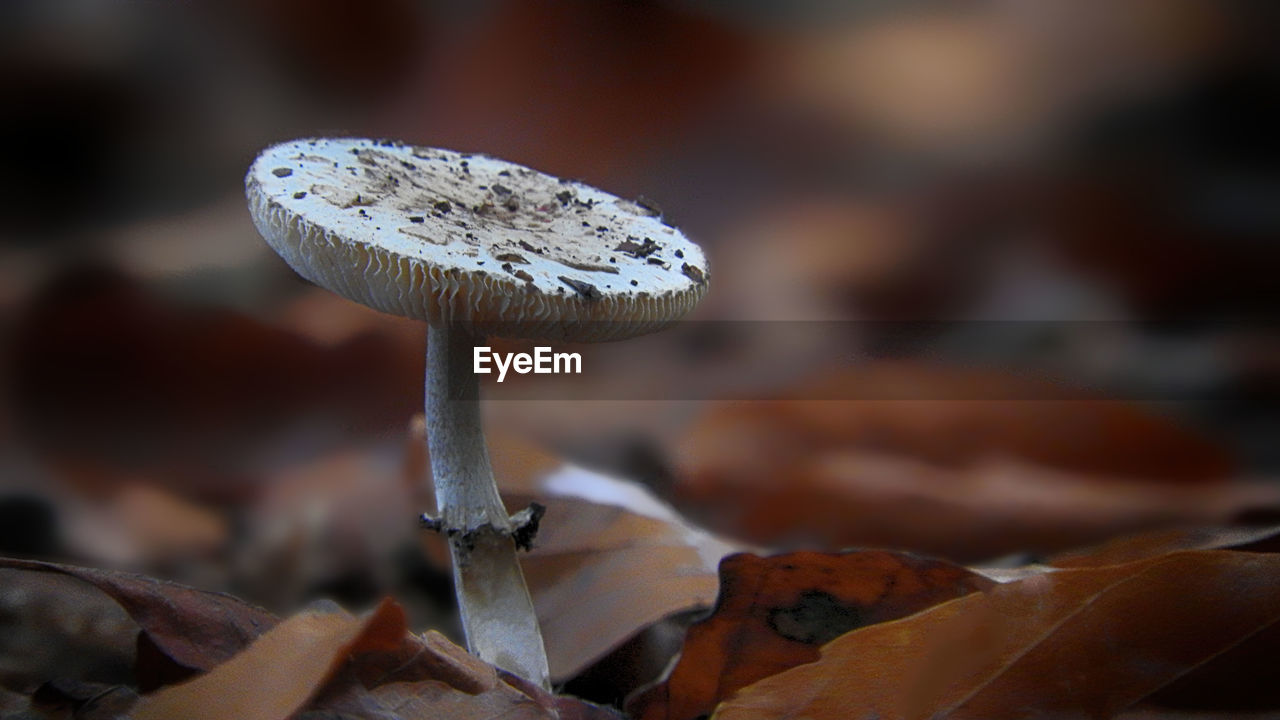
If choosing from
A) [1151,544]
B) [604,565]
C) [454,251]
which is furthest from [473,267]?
[1151,544]

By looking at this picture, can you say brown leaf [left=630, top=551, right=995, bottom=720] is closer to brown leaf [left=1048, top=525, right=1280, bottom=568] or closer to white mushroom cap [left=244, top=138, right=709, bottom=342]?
white mushroom cap [left=244, top=138, right=709, bottom=342]

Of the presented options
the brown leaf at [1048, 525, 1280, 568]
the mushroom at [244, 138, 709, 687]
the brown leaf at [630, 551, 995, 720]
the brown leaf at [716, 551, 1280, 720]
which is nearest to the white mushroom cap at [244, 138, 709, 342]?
the mushroom at [244, 138, 709, 687]

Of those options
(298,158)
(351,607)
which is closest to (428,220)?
(298,158)

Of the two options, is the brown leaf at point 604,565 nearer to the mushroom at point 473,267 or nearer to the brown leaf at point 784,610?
the mushroom at point 473,267

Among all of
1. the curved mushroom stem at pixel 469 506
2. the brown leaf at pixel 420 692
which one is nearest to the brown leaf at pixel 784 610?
the brown leaf at pixel 420 692

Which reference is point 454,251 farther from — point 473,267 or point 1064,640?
point 1064,640
